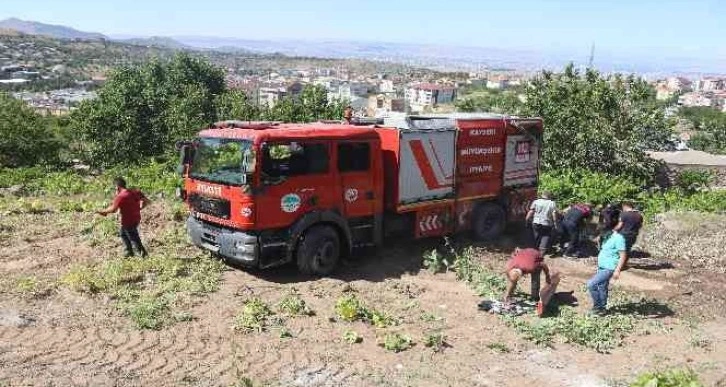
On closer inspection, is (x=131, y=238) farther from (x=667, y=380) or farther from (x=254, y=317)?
(x=667, y=380)

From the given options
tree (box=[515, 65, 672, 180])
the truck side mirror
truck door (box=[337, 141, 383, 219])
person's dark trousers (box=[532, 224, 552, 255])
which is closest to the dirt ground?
truck door (box=[337, 141, 383, 219])

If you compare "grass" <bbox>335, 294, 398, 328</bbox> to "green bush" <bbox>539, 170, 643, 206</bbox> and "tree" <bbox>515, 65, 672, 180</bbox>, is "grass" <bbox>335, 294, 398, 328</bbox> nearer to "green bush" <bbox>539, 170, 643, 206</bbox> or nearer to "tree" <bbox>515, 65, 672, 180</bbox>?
"green bush" <bbox>539, 170, 643, 206</bbox>

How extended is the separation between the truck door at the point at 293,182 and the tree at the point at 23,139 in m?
24.1

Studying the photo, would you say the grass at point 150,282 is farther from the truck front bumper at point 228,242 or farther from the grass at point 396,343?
the grass at point 396,343

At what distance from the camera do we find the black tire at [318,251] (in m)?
10.4

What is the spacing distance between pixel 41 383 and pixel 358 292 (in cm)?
481

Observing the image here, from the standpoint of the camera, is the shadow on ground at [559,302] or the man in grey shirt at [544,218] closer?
the shadow on ground at [559,302]

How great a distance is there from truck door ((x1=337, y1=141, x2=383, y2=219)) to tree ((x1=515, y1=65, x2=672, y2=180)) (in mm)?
12844

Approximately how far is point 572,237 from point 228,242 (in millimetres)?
6872

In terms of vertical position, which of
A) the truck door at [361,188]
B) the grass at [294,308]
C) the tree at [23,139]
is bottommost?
the tree at [23,139]

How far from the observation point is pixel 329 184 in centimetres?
1050

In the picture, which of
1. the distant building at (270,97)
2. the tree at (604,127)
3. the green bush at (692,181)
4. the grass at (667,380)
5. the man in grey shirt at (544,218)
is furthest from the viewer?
the distant building at (270,97)

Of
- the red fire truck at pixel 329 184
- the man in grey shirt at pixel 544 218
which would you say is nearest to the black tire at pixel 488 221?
the red fire truck at pixel 329 184

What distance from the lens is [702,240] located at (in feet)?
46.8
